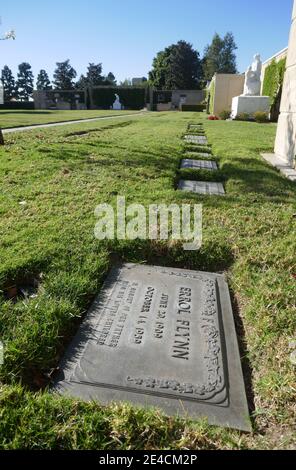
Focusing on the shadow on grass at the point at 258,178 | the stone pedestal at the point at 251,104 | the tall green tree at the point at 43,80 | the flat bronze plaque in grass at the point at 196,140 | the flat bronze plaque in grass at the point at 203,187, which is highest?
the tall green tree at the point at 43,80

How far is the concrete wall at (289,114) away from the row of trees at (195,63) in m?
66.4

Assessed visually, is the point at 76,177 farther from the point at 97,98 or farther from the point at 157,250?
the point at 97,98

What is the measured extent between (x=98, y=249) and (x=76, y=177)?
2.34 meters

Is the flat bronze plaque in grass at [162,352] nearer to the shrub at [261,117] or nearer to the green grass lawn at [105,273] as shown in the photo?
the green grass lawn at [105,273]

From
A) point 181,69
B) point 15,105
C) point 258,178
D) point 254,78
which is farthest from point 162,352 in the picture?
point 181,69

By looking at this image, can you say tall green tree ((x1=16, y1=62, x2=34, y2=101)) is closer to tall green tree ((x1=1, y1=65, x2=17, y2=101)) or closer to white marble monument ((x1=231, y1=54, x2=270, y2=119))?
tall green tree ((x1=1, y1=65, x2=17, y2=101))

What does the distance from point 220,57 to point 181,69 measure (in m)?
7.96

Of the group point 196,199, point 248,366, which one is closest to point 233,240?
point 196,199

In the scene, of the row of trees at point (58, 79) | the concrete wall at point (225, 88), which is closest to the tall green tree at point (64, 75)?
the row of trees at point (58, 79)

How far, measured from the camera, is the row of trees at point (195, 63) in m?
68.5

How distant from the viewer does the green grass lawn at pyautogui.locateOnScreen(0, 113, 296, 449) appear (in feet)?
4.80

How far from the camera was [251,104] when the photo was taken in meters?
22.6

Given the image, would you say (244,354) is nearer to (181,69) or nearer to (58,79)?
(181,69)

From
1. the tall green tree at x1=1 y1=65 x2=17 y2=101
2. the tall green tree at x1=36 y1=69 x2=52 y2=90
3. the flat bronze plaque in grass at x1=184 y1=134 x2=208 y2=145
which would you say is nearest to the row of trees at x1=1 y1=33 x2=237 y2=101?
the tall green tree at x1=1 y1=65 x2=17 y2=101
